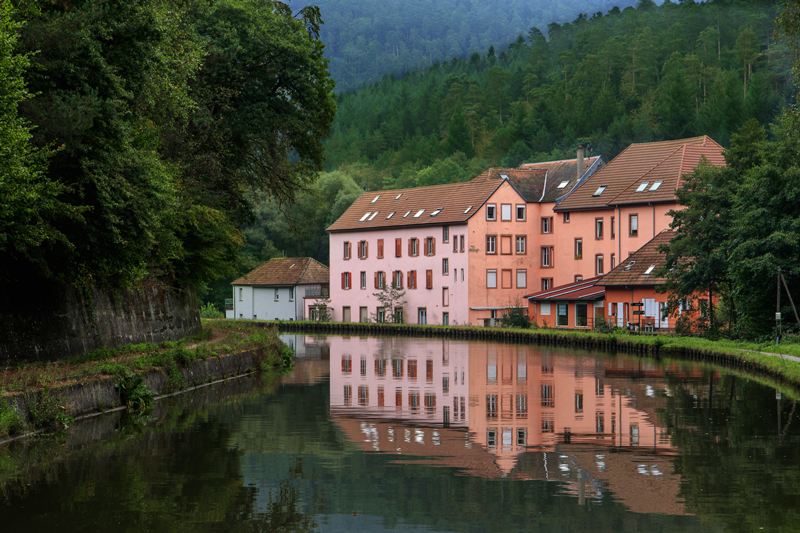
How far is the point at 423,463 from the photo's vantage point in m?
15.1

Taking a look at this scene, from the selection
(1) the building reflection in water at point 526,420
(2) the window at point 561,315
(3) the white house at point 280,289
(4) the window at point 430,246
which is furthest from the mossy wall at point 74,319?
(3) the white house at point 280,289

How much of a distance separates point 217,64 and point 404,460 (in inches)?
974

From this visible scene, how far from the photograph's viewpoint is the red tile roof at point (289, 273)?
95.9 meters

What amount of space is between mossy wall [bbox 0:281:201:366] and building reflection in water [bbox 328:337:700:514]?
6.57 m

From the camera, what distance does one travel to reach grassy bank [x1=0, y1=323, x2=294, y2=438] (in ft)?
57.2

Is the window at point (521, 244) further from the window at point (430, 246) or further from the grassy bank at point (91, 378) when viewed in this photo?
the grassy bank at point (91, 378)

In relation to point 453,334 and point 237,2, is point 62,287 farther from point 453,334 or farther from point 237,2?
point 453,334

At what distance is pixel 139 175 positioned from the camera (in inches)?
876

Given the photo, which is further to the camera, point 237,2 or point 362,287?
point 362,287

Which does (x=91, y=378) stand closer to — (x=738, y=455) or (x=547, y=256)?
(x=738, y=455)

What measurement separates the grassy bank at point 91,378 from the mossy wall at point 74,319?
2.10ft

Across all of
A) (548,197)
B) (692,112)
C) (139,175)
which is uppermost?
(692,112)

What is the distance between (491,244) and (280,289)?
2585cm

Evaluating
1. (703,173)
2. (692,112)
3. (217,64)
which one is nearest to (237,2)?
(217,64)
